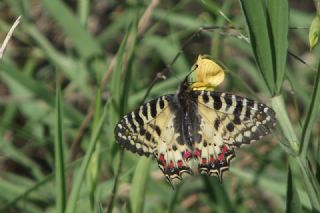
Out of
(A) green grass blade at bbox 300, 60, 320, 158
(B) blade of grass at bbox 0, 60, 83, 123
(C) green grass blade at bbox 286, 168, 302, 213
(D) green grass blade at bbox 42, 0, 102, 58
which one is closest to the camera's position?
(A) green grass blade at bbox 300, 60, 320, 158

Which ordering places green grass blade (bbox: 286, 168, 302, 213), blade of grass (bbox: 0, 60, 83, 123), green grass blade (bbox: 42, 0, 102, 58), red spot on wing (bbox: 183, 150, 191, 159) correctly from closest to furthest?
green grass blade (bbox: 286, 168, 302, 213) → red spot on wing (bbox: 183, 150, 191, 159) → blade of grass (bbox: 0, 60, 83, 123) → green grass blade (bbox: 42, 0, 102, 58)

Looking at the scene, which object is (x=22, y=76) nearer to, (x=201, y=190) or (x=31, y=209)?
(x=31, y=209)

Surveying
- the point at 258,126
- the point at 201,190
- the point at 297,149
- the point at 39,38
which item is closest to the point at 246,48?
the point at 201,190

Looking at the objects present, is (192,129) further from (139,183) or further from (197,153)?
(139,183)

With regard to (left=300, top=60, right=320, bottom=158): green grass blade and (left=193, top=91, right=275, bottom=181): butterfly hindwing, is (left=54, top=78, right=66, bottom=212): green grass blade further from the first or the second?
(left=300, top=60, right=320, bottom=158): green grass blade

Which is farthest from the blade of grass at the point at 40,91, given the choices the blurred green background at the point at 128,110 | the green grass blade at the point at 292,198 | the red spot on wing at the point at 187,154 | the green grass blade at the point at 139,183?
the green grass blade at the point at 292,198

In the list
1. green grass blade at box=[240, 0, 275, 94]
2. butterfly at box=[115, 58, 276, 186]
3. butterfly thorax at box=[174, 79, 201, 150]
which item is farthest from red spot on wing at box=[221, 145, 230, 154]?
green grass blade at box=[240, 0, 275, 94]

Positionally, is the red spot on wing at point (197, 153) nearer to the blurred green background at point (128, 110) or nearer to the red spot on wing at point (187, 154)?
the red spot on wing at point (187, 154)
